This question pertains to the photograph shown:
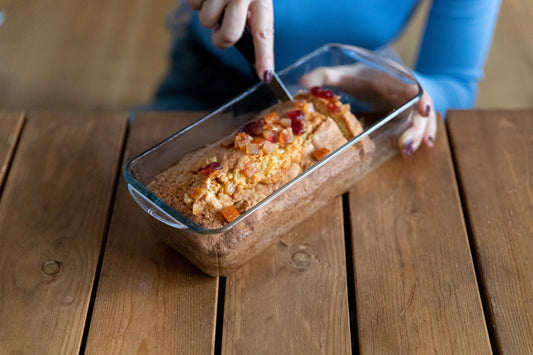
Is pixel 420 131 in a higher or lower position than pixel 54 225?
lower

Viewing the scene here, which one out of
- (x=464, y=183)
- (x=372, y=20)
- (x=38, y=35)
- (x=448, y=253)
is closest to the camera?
(x=448, y=253)

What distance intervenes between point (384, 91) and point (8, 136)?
738 millimetres

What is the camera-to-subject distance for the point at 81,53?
2256 mm

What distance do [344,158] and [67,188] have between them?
494 mm

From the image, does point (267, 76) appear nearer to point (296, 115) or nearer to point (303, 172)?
point (296, 115)

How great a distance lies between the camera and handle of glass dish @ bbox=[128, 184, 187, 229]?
78 cm

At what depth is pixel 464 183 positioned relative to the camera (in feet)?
3.22

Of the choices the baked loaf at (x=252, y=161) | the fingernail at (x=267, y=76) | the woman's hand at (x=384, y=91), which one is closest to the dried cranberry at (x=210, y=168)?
the baked loaf at (x=252, y=161)

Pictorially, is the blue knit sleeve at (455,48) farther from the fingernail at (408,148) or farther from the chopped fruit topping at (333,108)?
the chopped fruit topping at (333,108)

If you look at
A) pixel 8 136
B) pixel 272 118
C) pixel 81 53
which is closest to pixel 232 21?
pixel 272 118

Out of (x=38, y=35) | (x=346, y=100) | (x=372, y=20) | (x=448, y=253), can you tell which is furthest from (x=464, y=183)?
(x=38, y=35)

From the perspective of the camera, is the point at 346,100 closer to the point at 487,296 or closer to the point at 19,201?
the point at 487,296

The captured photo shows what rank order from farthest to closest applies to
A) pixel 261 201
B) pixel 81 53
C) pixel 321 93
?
pixel 81 53
pixel 321 93
pixel 261 201

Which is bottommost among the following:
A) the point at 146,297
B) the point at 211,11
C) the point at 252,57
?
the point at 146,297
